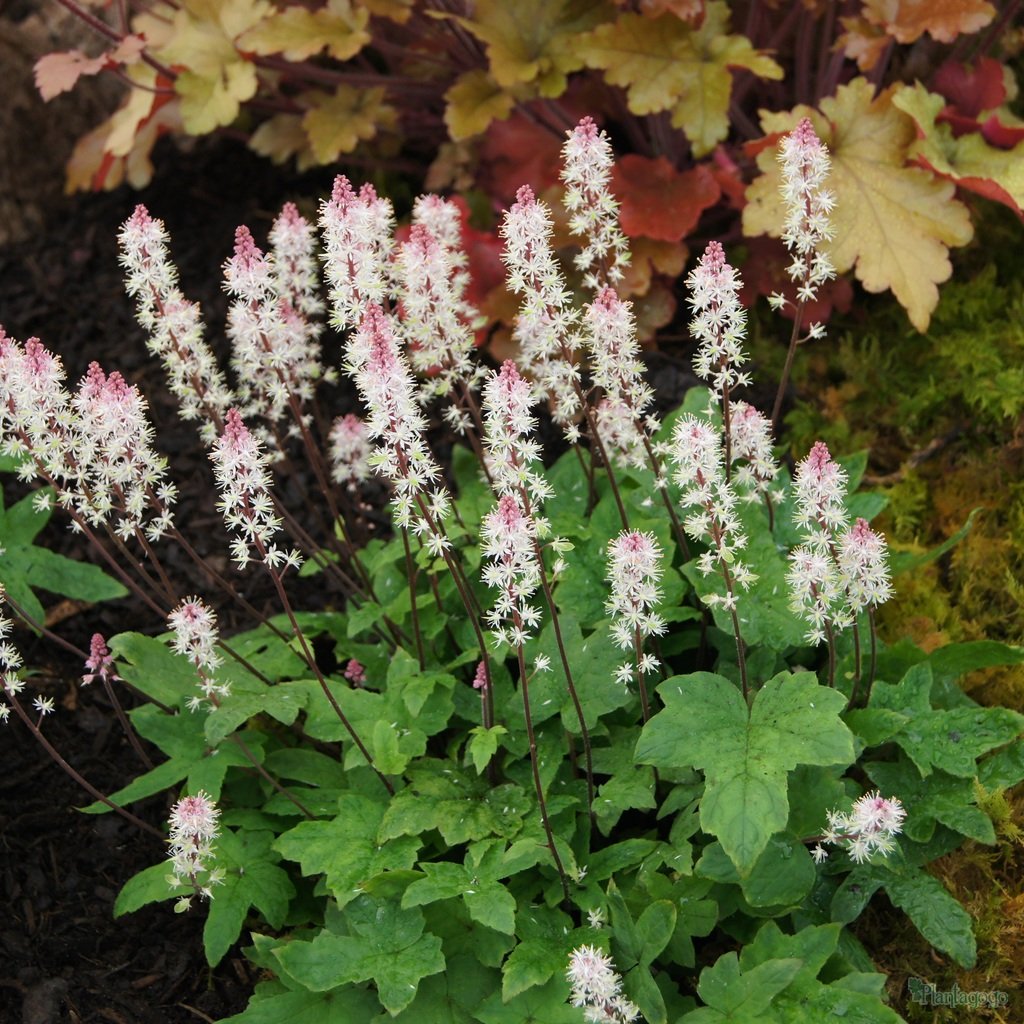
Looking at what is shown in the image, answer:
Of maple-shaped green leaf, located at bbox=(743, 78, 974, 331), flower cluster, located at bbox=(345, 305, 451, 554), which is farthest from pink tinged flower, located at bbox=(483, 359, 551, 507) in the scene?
maple-shaped green leaf, located at bbox=(743, 78, 974, 331)

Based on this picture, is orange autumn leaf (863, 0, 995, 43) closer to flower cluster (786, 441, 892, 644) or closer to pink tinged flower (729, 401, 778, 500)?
pink tinged flower (729, 401, 778, 500)

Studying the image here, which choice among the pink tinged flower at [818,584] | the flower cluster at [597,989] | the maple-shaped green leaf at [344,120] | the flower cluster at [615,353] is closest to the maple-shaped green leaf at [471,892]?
the flower cluster at [597,989]

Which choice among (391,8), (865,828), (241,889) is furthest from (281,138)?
(865,828)

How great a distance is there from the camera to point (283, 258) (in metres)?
3.25

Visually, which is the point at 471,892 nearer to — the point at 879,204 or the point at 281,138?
the point at 879,204

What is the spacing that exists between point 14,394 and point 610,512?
156cm

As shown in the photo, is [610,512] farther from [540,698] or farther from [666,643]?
[540,698]

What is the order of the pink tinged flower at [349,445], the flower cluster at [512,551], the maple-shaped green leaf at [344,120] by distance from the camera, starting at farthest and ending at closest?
the maple-shaped green leaf at [344,120], the pink tinged flower at [349,445], the flower cluster at [512,551]

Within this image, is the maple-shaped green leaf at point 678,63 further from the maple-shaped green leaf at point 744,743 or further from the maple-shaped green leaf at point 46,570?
the maple-shaped green leaf at point 46,570

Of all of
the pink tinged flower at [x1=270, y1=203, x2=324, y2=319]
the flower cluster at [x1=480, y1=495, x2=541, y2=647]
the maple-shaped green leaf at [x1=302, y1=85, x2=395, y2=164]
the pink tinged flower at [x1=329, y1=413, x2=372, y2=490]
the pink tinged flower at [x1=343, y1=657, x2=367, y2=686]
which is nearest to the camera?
the flower cluster at [x1=480, y1=495, x2=541, y2=647]

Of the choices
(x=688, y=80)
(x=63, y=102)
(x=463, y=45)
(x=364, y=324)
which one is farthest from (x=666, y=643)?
(x=63, y=102)

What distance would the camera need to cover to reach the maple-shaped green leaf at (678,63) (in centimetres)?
425

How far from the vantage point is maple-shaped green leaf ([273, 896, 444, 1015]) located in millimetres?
2592

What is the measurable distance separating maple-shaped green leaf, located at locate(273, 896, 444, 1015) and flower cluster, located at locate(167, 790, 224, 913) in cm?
30
